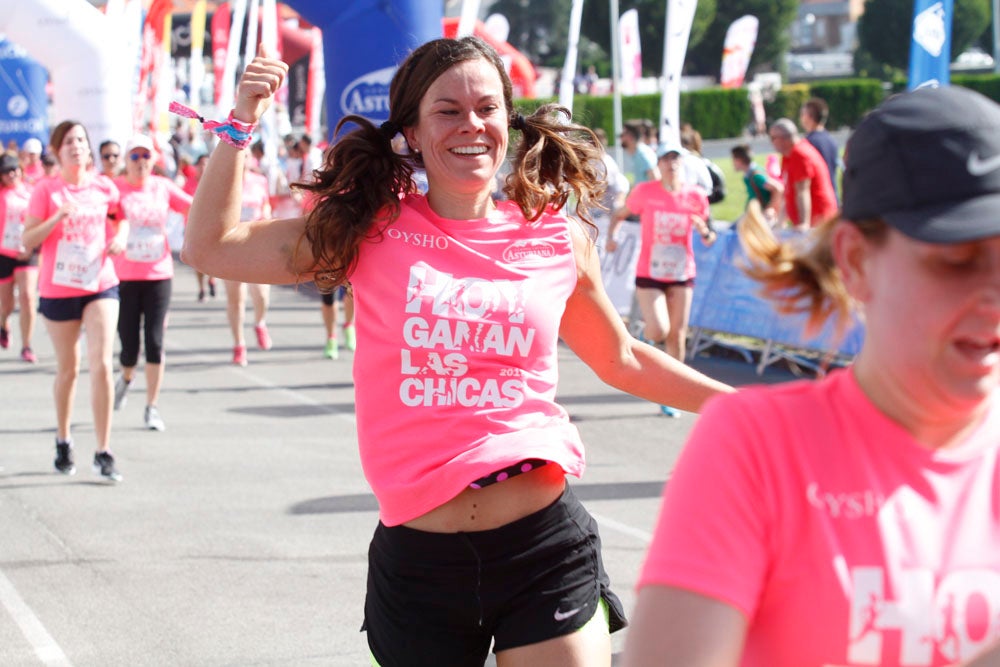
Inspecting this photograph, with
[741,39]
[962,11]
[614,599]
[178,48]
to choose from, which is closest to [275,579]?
[614,599]

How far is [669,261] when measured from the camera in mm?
10922

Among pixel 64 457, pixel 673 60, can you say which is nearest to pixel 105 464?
pixel 64 457

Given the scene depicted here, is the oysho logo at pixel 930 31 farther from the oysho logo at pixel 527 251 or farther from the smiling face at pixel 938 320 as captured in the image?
the smiling face at pixel 938 320

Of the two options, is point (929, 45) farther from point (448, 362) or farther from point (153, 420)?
point (448, 362)

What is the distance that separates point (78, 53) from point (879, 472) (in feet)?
57.5

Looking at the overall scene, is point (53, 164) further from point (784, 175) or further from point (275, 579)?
point (275, 579)

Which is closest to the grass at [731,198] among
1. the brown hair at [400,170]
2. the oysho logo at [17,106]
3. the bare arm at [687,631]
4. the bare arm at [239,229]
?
the oysho logo at [17,106]

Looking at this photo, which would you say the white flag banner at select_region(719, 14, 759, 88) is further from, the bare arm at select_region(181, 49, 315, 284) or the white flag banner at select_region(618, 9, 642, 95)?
the bare arm at select_region(181, 49, 315, 284)

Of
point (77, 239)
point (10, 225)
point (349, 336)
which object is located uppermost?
point (77, 239)

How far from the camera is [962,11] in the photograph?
66438 millimetres

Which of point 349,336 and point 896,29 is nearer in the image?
point 349,336

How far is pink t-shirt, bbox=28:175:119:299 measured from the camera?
842cm

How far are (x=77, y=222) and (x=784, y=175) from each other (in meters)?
6.14

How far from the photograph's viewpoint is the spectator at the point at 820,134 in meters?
12.7
